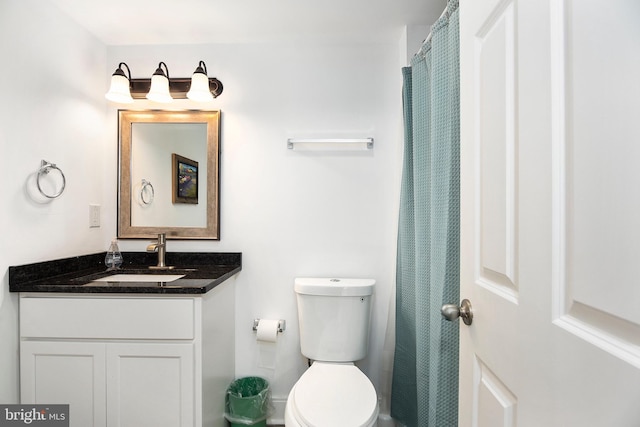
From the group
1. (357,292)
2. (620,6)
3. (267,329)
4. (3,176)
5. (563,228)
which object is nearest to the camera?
(620,6)

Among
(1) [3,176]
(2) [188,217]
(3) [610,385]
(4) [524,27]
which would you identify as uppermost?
(4) [524,27]

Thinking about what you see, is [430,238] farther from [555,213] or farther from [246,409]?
[246,409]

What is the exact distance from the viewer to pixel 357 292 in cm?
180

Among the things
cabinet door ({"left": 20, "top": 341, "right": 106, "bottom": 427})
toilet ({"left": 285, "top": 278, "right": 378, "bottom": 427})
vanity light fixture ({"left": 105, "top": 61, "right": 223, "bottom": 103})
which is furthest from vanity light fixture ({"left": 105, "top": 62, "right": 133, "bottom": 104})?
toilet ({"left": 285, "top": 278, "right": 378, "bottom": 427})

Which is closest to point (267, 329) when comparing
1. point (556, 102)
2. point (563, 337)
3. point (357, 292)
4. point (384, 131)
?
point (357, 292)

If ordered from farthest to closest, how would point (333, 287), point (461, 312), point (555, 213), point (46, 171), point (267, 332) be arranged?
point (267, 332), point (333, 287), point (46, 171), point (461, 312), point (555, 213)

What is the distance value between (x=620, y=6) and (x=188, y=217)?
201 cm

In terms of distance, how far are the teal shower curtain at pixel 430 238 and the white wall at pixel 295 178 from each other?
27cm

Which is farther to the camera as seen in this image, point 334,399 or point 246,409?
point 246,409

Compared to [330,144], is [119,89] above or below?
above

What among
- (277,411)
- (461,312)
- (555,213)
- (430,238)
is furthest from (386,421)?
(555,213)

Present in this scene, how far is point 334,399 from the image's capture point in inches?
54.9

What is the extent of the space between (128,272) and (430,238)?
1.62 meters

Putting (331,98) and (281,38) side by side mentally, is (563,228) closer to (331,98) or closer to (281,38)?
(331,98)
